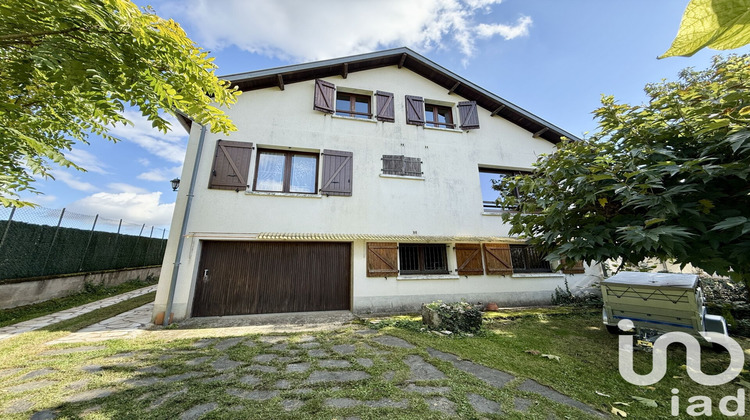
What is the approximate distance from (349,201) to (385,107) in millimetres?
3858

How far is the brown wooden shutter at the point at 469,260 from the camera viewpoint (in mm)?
8570

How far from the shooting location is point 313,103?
29.1 feet

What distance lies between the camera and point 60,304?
792 centimetres

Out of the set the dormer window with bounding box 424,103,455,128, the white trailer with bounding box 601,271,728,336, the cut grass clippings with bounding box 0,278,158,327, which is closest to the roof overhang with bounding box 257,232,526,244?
the white trailer with bounding box 601,271,728,336

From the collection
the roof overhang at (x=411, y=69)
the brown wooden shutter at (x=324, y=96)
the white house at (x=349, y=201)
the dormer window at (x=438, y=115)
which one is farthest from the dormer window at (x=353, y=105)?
the dormer window at (x=438, y=115)

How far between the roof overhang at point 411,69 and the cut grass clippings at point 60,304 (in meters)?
8.16

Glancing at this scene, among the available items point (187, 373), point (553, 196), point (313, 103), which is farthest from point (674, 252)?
point (313, 103)

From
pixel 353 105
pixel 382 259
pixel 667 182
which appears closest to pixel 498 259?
pixel 382 259

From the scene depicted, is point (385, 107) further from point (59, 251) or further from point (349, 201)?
point (59, 251)

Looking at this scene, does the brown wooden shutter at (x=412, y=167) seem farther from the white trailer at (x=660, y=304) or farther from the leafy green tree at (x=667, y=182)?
the white trailer at (x=660, y=304)

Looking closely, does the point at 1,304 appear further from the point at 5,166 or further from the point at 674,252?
the point at 674,252

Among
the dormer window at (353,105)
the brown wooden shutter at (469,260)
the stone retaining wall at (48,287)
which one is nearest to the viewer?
the stone retaining wall at (48,287)

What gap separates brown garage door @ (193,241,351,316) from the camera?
7207 mm

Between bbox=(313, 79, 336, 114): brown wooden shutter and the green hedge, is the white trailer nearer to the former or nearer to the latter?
bbox=(313, 79, 336, 114): brown wooden shutter
